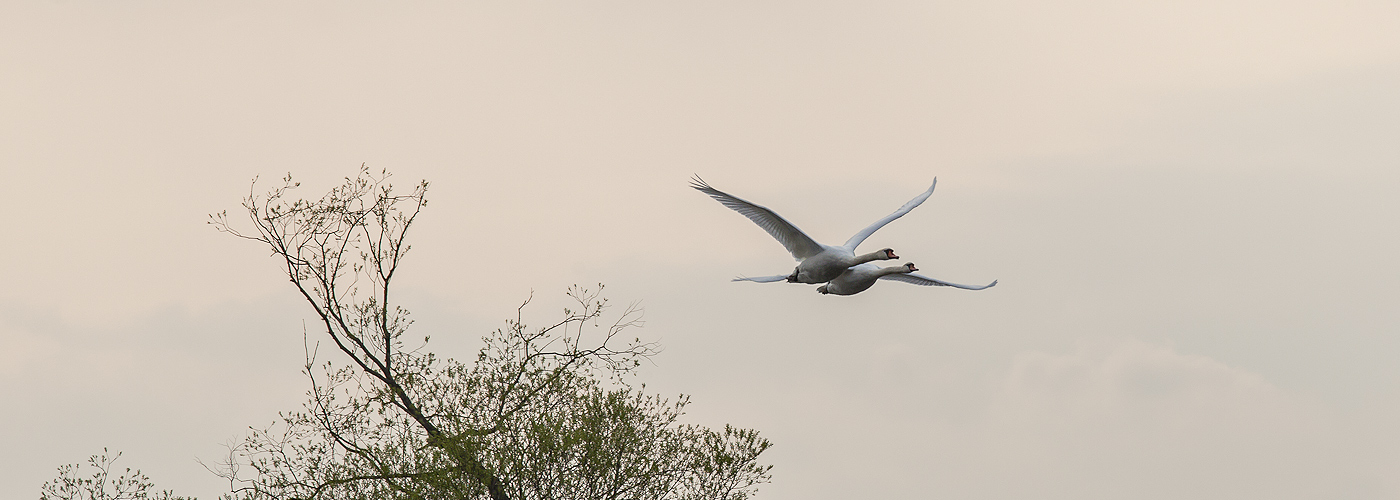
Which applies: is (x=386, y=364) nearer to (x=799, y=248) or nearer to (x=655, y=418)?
(x=655, y=418)

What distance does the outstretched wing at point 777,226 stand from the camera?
2386 centimetres

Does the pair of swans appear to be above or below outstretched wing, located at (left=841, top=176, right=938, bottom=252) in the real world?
below

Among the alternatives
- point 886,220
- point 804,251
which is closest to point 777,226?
point 804,251

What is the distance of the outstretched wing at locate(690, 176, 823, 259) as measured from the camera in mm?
23859

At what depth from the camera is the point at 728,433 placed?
84.4ft

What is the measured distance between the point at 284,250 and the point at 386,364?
2507 millimetres

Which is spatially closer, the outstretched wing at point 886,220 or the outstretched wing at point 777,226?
the outstretched wing at point 777,226

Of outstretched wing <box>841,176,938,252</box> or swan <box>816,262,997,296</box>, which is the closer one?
swan <box>816,262,997,296</box>

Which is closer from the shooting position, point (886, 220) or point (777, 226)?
point (777, 226)

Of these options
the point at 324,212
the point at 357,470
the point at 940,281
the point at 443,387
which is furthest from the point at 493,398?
the point at 940,281

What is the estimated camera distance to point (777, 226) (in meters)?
24.2

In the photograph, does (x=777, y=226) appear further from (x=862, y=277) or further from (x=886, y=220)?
(x=886, y=220)

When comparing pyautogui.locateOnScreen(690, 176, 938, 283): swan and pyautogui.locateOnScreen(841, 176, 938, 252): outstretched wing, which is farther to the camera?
pyautogui.locateOnScreen(841, 176, 938, 252): outstretched wing

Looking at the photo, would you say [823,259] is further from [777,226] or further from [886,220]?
[886,220]
